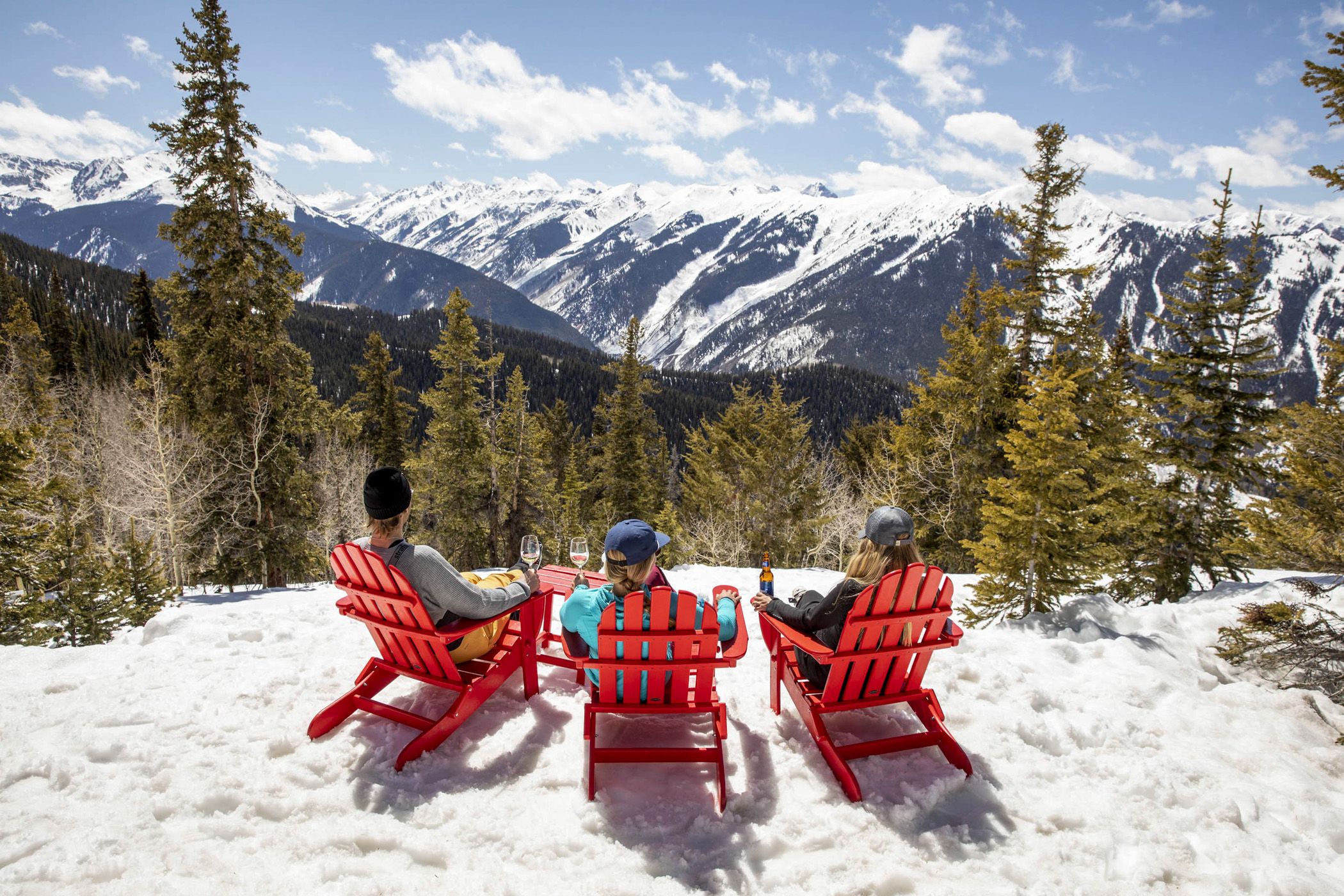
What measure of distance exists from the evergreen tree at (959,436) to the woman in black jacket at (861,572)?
44.9ft

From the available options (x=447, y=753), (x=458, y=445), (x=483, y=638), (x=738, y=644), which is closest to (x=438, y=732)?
(x=447, y=753)

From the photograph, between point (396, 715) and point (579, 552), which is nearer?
point (396, 715)

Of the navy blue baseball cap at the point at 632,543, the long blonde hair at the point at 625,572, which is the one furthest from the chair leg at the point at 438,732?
the navy blue baseball cap at the point at 632,543

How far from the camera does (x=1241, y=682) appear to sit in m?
5.30

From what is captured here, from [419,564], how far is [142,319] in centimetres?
4311

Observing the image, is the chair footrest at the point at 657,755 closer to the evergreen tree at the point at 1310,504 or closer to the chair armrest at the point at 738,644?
the chair armrest at the point at 738,644

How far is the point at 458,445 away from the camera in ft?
74.6

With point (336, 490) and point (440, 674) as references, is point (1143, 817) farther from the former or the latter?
point (336, 490)

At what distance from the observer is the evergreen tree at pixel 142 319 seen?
33375mm

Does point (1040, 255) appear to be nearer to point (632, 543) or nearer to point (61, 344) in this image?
point (632, 543)

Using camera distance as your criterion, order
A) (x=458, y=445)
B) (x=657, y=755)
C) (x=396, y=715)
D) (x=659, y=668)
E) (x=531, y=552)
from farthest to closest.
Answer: (x=458, y=445) < (x=531, y=552) < (x=396, y=715) < (x=657, y=755) < (x=659, y=668)

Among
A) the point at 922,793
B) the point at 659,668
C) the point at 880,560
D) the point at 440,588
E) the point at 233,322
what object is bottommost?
the point at 922,793

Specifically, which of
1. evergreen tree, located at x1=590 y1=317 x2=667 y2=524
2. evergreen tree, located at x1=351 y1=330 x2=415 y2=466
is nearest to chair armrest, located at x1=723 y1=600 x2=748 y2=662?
evergreen tree, located at x1=590 y1=317 x2=667 y2=524

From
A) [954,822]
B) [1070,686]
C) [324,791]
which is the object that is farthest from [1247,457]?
[324,791]
